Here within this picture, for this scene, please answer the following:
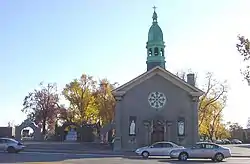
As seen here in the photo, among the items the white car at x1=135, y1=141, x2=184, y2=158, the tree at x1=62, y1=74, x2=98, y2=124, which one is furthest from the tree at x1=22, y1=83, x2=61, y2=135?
the white car at x1=135, y1=141, x2=184, y2=158

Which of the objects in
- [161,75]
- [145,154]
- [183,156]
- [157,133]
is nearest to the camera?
[183,156]

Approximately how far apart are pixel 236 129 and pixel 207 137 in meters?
43.4

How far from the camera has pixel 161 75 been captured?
51.9m

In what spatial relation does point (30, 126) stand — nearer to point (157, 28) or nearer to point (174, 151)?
point (157, 28)

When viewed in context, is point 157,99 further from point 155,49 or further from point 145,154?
point 145,154

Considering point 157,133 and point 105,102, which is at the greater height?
point 105,102

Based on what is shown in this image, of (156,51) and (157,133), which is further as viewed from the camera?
(156,51)

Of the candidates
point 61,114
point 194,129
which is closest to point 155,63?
point 194,129

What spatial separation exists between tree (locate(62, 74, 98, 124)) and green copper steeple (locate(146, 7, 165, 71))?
26.2 meters

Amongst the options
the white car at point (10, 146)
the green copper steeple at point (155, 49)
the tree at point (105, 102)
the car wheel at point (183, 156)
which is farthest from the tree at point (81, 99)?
the car wheel at point (183, 156)

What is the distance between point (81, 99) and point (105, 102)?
5934 mm

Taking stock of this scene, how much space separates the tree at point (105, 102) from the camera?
250 ft

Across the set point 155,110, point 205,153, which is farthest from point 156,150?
point 155,110

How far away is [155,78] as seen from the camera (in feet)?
171
